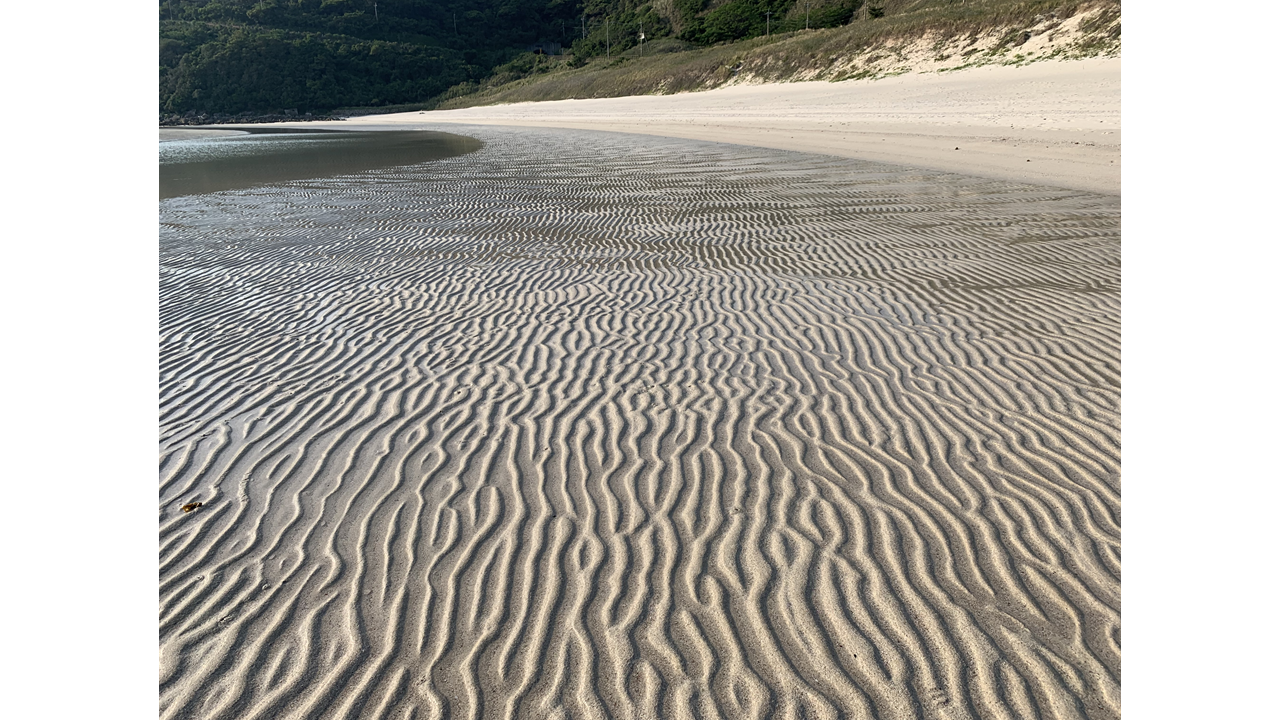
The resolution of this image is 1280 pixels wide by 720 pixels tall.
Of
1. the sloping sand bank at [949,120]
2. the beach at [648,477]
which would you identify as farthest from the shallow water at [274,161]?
the beach at [648,477]

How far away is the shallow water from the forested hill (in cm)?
4720

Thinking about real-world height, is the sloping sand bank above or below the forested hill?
below

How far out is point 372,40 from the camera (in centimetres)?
11106

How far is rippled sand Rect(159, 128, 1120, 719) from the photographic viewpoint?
3.37 m

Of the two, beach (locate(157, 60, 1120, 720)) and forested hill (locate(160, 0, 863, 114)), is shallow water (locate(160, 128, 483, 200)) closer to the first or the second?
beach (locate(157, 60, 1120, 720))

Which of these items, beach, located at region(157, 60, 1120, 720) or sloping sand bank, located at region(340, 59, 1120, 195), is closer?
beach, located at region(157, 60, 1120, 720)

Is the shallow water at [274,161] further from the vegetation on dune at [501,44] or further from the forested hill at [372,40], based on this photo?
the forested hill at [372,40]

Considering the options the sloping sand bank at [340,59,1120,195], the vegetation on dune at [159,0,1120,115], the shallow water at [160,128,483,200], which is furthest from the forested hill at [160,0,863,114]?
the shallow water at [160,128,483,200]

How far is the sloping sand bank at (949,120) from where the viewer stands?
19.2 metres

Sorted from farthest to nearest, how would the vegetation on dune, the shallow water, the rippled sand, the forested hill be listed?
the forested hill < the vegetation on dune < the shallow water < the rippled sand

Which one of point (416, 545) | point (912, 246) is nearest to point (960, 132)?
point (912, 246)

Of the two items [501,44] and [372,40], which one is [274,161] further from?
[501,44]

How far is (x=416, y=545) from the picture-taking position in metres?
4.34

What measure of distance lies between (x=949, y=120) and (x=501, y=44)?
111234 millimetres
